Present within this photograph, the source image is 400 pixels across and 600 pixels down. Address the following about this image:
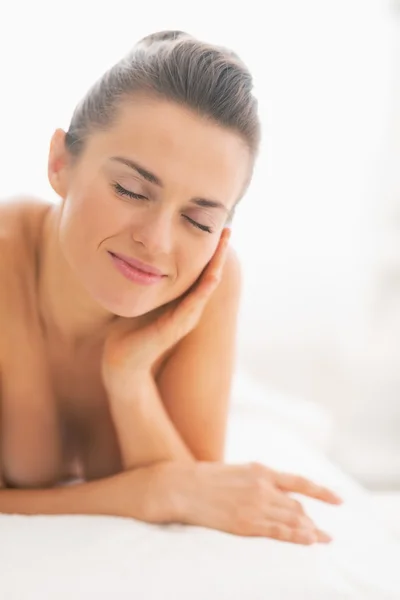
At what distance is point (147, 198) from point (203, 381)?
0.35 metres

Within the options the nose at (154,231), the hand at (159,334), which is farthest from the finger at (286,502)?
the nose at (154,231)

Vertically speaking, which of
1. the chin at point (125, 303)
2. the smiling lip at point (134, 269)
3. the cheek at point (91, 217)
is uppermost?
the cheek at point (91, 217)

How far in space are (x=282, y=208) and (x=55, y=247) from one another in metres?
0.92

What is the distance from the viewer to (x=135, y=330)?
1.14 metres

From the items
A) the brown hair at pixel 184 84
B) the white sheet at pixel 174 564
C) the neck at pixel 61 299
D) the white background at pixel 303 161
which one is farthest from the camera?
the white background at pixel 303 161

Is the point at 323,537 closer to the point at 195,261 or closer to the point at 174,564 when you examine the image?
the point at 174,564

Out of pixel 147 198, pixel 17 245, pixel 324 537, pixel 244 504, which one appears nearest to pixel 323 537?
pixel 324 537

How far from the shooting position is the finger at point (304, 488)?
1066mm

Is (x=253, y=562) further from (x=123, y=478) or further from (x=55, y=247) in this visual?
(x=55, y=247)

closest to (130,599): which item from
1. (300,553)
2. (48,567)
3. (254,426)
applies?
(48,567)

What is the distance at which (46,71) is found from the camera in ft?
5.51

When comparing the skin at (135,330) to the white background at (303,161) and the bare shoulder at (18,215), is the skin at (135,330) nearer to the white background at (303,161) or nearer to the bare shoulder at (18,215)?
the bare shoulder at (18,215)

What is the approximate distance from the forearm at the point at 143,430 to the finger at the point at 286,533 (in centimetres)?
18

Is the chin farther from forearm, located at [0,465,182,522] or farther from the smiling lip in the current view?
forearm, located at [0,465,182,522]
